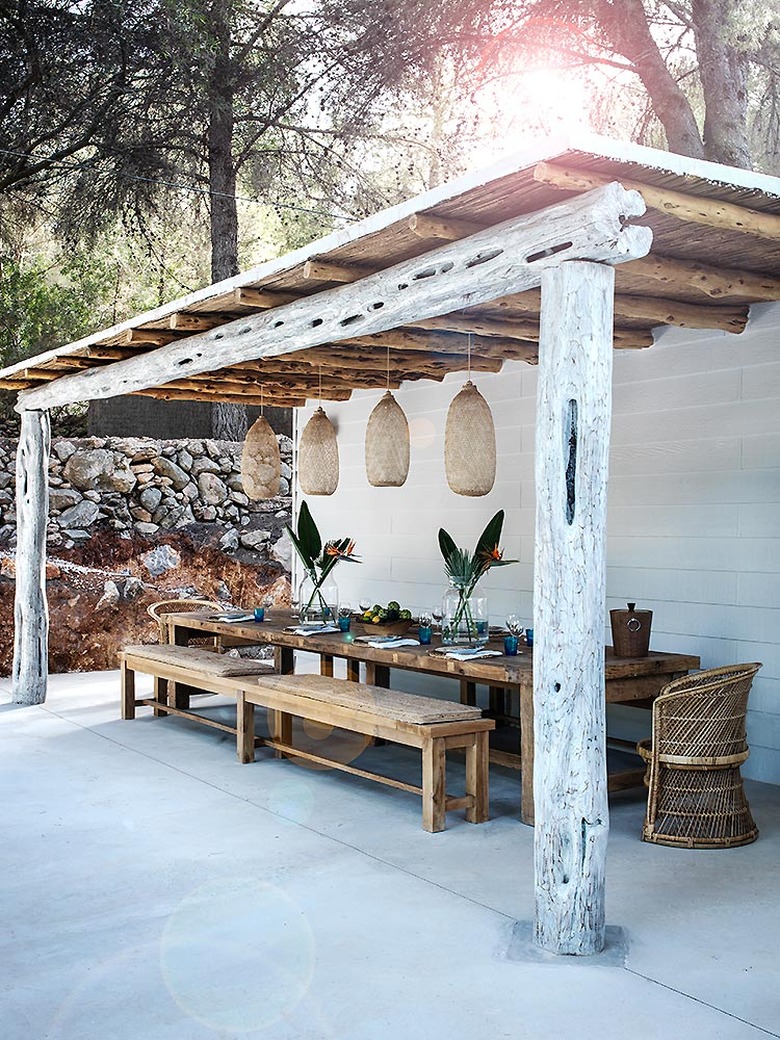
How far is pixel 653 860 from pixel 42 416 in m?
5.08

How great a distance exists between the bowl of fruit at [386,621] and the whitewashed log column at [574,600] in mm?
2524

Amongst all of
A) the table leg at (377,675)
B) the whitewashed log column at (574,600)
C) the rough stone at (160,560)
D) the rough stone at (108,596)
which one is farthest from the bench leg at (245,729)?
the rough stone at (160,560)

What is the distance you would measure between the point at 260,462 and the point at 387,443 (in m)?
1.01

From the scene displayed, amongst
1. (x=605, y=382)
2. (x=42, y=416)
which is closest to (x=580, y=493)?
(x=605, y=382)

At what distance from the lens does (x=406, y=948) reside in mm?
3203

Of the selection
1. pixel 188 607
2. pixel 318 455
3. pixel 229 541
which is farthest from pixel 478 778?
pixel 229 541

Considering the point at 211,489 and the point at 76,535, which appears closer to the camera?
the point at 76,535

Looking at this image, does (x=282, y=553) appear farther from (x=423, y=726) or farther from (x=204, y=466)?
(x=423, y=726)

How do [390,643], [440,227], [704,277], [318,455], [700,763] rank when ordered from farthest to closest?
[318,455]
[390,643]
[704,277]
[700,763]
[440,227]

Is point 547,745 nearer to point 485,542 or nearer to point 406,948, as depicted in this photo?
point 406,948

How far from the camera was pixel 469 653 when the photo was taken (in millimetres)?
4996

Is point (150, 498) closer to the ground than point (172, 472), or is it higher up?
closer to the ground

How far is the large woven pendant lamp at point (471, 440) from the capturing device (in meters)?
5.34

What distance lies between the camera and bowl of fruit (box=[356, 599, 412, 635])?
5812 millimetres
